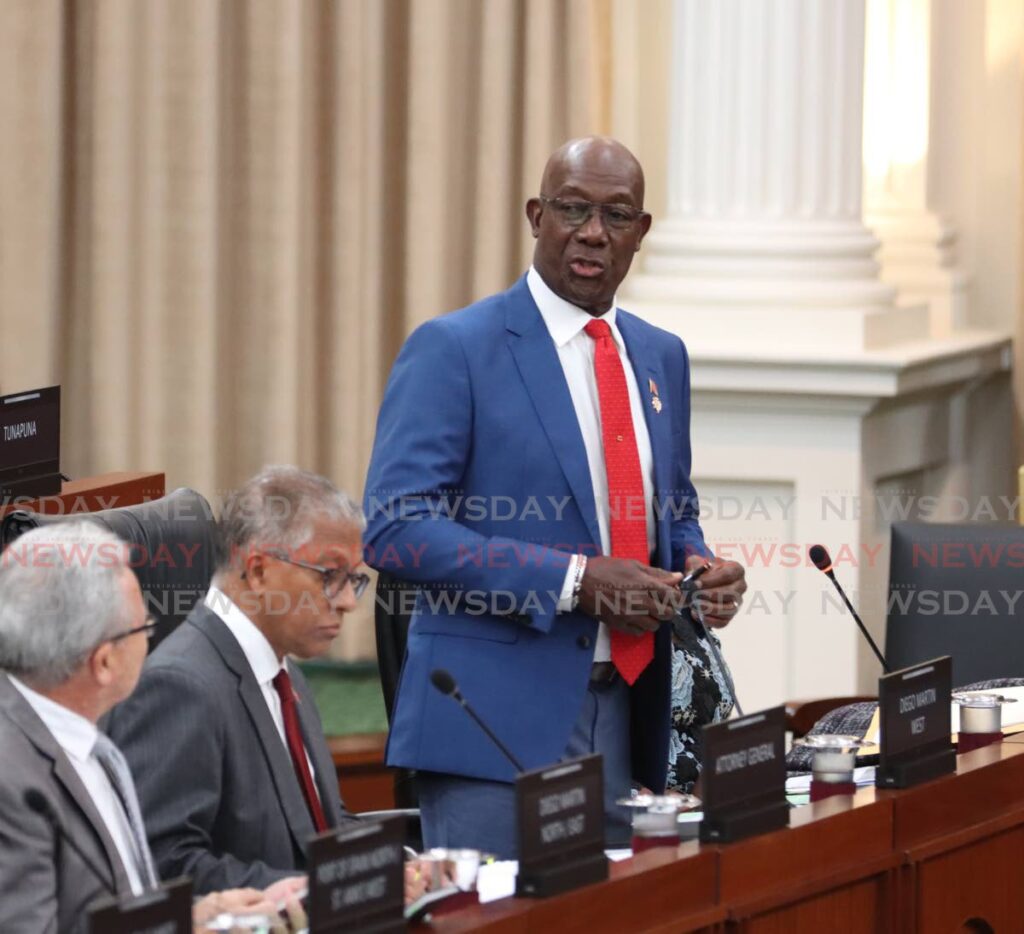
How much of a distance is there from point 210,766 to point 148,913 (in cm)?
66

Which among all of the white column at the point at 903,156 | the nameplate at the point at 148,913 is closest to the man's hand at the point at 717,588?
the nameplate at the point at 148,913

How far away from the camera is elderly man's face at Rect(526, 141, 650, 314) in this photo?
2.86 metres

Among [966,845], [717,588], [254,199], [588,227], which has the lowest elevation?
[966,845]

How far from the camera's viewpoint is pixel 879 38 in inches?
242

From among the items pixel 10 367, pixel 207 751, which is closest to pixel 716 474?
pixel 10 367

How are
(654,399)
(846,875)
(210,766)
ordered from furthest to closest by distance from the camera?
1. (654,399)
2. (846,875)
3. (210,766)

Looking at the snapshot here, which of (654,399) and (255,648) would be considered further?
(654,399)

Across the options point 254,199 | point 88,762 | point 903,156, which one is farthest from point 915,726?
point 903,156

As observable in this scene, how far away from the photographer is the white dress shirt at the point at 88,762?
2.08 metres

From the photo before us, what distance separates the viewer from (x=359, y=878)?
6.32 ft

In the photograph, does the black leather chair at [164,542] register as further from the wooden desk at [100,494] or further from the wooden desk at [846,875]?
the wooden desk at [846,875]

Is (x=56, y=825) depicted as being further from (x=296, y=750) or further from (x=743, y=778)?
(x=743, y=778)

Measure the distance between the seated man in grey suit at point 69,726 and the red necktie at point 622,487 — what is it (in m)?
0.92

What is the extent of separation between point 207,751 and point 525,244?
338 centimetres
